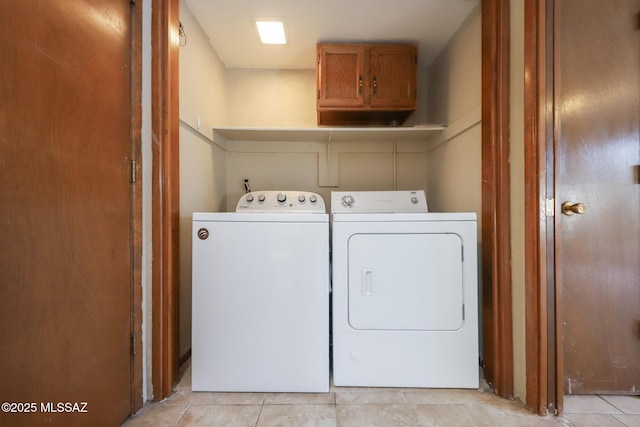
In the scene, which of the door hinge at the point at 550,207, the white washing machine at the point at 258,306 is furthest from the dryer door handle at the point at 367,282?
the door hinge at the point at 550,207

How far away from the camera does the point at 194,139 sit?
5.80ft

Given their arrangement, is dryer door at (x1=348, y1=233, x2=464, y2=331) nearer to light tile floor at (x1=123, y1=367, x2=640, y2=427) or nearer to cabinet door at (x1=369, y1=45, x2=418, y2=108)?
light tile floor at (x1=123, y1=367, x2=640, y2=427)

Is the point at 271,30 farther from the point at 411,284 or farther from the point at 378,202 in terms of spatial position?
the point at 411,284

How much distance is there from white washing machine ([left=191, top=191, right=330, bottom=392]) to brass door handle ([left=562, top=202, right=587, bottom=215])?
1.10 meters

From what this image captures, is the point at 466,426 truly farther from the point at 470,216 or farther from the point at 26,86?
the point at 26,86

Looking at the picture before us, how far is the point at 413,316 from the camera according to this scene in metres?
1.41

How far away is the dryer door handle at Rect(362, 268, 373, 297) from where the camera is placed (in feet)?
4.64

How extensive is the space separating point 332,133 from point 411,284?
4.43ft

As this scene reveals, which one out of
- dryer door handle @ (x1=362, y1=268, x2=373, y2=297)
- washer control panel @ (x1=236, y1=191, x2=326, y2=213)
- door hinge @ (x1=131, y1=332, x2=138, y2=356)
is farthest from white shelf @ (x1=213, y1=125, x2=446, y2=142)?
door hinge @ (x1=131, y1=332, x2=138, y2=356)

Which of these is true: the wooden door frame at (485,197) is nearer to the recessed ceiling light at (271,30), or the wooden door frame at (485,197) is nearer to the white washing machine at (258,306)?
the white washing machine at (258,306)

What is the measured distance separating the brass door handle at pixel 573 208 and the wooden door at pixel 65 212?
6.53ft

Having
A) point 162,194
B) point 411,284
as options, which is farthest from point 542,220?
point 162,194

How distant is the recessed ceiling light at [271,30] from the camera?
6.02 ft

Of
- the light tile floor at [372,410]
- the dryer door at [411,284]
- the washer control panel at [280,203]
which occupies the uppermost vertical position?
the washer control panel at [280,203]
